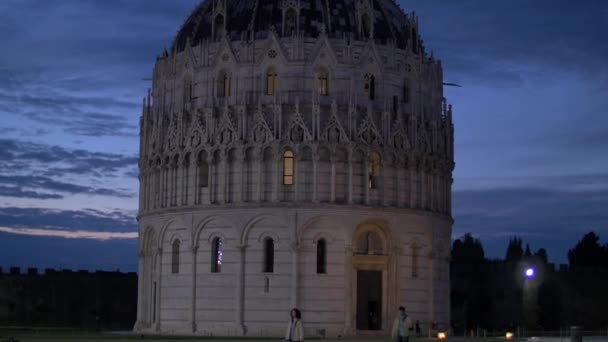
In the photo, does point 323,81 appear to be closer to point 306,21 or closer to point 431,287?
point 306,21

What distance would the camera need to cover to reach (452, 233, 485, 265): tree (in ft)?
378

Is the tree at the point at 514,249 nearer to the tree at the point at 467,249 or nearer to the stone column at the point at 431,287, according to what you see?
the tree at the point at 467,249

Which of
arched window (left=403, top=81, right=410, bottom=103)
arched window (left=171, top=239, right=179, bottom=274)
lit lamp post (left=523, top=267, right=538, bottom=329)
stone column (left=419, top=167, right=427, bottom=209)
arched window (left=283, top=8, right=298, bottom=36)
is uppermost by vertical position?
arched window (left=283, top=8, right=298, bottom=36)

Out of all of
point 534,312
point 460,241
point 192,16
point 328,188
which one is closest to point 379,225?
point 328,188

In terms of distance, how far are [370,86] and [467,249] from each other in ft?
187

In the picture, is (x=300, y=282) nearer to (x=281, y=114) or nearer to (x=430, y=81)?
(x=281, y=114)

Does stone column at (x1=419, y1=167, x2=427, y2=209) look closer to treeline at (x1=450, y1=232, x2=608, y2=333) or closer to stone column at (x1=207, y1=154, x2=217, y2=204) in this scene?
stone column at (x1=207, y1=154, x2=217, y2=204)

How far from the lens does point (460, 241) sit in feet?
421

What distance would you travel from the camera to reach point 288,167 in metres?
67.7

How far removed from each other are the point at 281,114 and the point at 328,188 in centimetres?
550

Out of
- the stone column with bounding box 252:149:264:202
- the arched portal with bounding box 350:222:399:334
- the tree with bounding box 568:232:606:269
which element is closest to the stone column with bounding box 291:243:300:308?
the arched portal with bounding box 350:222:399:334

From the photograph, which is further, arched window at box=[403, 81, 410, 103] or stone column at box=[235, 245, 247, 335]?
arched window at box=[403, 81, 410, 103]

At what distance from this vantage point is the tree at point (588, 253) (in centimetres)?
12550

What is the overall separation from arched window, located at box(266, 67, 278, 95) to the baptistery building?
0.09m
